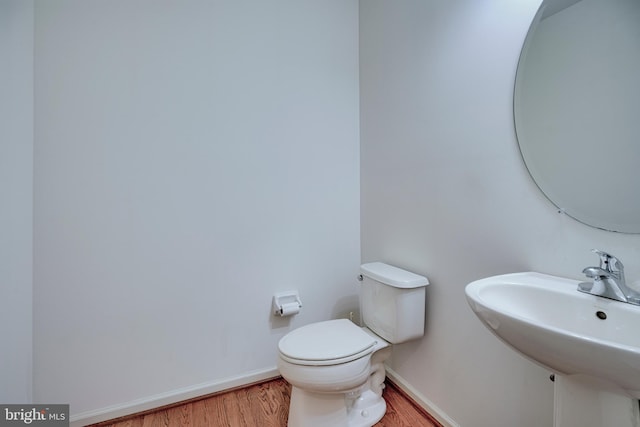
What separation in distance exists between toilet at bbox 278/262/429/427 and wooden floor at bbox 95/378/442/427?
112mm

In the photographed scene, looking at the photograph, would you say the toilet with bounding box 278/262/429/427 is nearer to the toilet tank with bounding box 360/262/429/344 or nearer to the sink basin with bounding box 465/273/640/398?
the toilet tank with bounding box 360/262/429/344

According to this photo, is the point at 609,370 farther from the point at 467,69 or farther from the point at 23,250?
the point at 23,250

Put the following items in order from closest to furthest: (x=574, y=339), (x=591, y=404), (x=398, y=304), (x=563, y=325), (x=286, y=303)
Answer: (x=574, y=339) < (x=591, y=404) < (x=563, y=325) < (x=398, y=304) < (x=286, y=303)

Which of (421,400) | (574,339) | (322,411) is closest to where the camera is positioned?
(574,339)

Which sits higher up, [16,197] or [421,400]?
[16,197]

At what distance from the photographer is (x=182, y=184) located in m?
1.55

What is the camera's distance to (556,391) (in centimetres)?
76

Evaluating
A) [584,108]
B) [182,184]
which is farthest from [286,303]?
[584,108]

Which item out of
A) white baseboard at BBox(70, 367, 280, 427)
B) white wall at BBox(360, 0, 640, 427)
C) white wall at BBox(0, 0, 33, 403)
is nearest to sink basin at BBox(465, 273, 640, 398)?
white wall at BBox(360, 0, 640, 427)

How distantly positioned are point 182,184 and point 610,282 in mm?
1740

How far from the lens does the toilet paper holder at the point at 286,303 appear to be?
67.2 inches

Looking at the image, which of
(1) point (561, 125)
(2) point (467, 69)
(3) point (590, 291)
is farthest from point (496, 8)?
(3) point (590, 291)

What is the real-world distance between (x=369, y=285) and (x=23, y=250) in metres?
1.64

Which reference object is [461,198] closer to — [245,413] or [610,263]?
[610,263]
